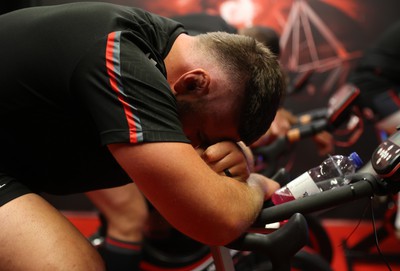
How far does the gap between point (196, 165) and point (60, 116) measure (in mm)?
370

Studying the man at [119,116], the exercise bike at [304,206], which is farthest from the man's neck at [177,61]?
the exercise bike at [304,206]

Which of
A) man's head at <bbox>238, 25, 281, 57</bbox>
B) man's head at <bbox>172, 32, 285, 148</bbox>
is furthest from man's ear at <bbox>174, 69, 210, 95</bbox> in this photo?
man's head at <bbox>238, 25, 281, 57</bbox>

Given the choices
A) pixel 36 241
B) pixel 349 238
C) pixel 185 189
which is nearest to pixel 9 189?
pixel 36 241

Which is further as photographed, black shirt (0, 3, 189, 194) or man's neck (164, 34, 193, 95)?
man's neck (164, 34, 193, 95)

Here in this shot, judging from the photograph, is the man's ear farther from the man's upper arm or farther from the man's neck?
the man's upper arm

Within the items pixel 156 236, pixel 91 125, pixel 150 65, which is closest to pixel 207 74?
pixel 150 65

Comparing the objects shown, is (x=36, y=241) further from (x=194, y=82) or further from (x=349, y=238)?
(x=349, y=238)

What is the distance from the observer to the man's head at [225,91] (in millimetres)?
1067

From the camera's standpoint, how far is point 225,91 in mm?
1071

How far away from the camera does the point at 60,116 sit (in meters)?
1.08

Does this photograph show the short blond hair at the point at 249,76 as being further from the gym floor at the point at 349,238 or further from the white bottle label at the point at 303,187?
the gym floor at the point at 349,238

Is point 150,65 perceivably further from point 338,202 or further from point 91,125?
point 338,202

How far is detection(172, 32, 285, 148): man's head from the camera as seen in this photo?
3.50ft

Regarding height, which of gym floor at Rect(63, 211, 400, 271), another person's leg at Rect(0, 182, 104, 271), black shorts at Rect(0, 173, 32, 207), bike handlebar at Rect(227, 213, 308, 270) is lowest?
gym floor at Rect(63, 211, 400, 271)
